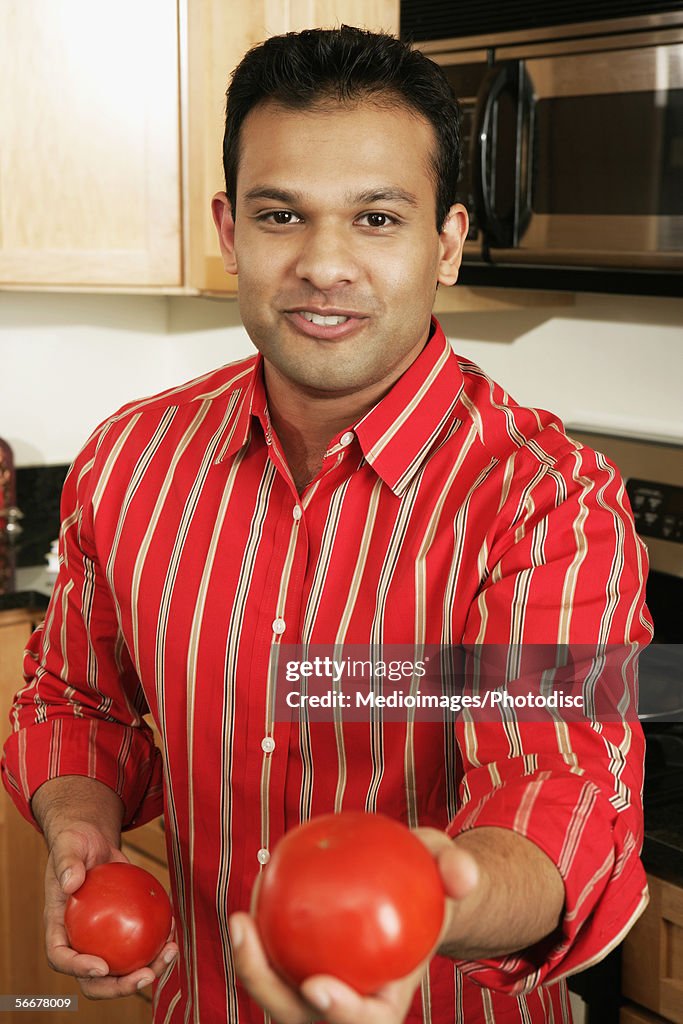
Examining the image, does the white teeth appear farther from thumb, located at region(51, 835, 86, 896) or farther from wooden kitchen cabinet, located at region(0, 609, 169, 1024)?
wooden kitchen cabinet, located at region(0, 609, 169, 1024)

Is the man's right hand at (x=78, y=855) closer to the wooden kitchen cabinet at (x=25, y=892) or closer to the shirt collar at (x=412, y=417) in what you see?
the shirt collar at (x=412, y=417)

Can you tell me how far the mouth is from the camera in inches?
43.2

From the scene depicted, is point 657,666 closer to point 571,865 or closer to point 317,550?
point 317,550

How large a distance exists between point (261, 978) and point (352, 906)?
0.07 m

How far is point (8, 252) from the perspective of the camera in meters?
2.20

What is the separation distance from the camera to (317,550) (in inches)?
45.1

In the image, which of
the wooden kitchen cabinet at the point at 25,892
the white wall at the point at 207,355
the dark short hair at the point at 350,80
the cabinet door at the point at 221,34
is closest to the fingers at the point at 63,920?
the dark short hair at the point at 350,80

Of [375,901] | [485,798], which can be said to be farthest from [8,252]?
[375,901]

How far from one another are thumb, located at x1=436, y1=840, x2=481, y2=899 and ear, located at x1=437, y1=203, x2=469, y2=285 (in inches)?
27.5

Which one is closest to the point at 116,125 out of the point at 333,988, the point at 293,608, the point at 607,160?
the point at 607,160

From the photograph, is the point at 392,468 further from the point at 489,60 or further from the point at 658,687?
the point at 489,60

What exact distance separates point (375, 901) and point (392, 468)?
1.86 ft

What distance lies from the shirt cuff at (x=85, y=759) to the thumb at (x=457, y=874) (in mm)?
652

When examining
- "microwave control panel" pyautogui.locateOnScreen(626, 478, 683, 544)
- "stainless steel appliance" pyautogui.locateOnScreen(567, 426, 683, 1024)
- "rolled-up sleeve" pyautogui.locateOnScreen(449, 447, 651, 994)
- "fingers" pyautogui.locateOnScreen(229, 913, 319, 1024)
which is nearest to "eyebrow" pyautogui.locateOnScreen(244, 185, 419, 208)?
"rolled-up sleeve" pyautogui.locateOnScreen(449, 447, 651, 994)
